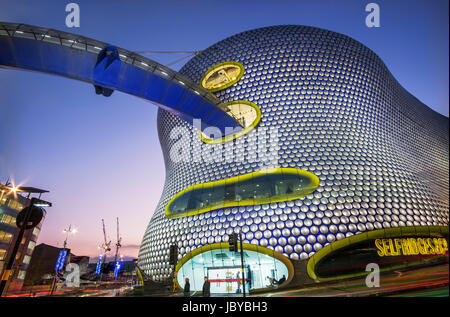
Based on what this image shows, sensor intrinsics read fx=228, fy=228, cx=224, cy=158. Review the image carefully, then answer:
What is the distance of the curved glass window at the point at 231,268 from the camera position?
1280 cm

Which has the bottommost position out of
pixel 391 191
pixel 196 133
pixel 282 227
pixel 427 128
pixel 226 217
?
pixel 282 227

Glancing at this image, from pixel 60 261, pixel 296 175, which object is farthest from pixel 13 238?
pixel 296 175

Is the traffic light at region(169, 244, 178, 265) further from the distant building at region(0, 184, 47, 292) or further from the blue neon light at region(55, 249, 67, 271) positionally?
the distant building at region(0, 184, 47, 292)

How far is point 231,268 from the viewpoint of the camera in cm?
1449

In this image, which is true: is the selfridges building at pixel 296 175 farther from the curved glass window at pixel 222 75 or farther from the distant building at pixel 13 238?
the distant building at pixel 13 238

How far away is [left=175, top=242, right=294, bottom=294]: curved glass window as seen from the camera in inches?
504

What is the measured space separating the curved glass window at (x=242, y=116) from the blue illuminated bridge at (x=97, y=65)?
1.83 meters

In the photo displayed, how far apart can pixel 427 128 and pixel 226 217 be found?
28240 mm

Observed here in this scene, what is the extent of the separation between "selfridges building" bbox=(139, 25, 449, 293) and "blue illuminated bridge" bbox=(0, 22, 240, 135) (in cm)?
409

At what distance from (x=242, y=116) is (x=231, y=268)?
39.3 feet

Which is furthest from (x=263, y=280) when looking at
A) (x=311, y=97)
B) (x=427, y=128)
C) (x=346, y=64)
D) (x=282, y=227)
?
(x=427, y=128)

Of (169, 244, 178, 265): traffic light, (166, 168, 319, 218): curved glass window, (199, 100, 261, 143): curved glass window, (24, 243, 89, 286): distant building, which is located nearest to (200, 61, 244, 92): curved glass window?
(199, 100, 261, 143): curved glass window

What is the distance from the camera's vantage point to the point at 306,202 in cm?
1337
